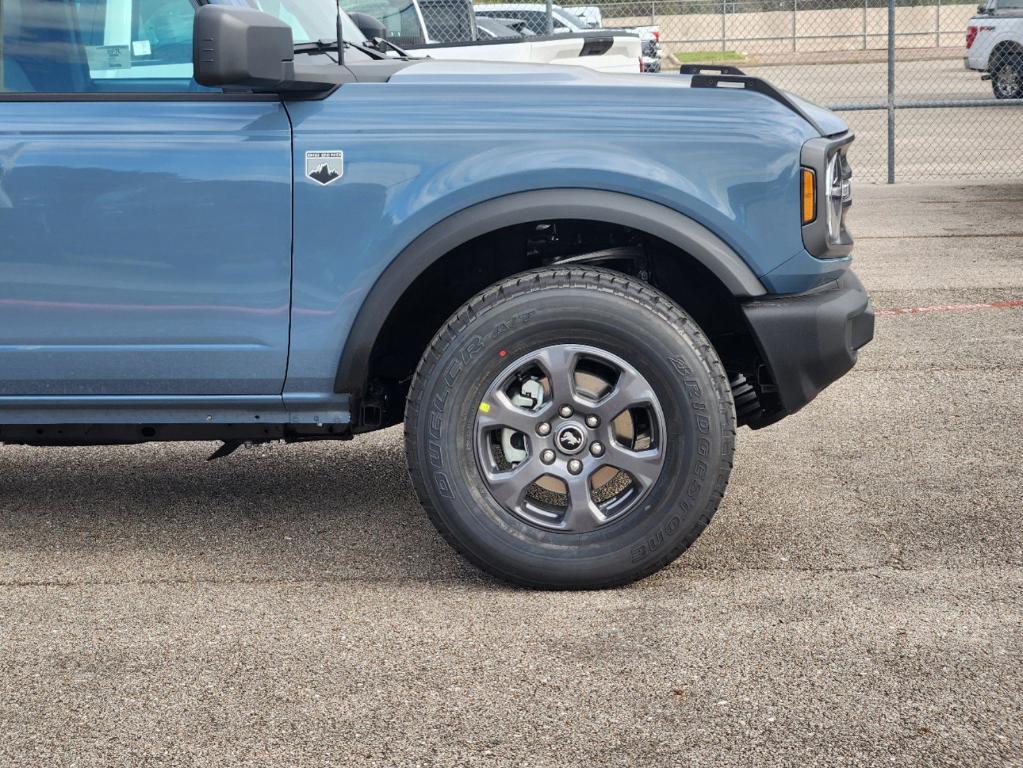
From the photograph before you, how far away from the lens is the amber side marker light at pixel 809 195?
3.61 m

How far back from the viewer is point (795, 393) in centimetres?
368

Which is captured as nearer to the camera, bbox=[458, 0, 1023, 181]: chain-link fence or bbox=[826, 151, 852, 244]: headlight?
bbox=[826, 151, 852, 244]: headlight

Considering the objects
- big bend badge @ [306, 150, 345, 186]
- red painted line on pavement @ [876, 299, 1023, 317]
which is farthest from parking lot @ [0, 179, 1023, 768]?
red painted line on pavement @ [876, 299, 1023, 317]

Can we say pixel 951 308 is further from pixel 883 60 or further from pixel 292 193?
pixel 883 60

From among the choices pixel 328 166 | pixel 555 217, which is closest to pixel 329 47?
pixel 328 166

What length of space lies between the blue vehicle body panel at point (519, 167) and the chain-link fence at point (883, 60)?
29.8ft

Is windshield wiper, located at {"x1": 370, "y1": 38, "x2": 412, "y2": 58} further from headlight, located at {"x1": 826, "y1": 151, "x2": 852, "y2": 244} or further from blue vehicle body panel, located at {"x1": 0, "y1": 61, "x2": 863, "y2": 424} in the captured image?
headlight, located at {"x1": 826, "y1": 151, "x2": 852, "y2": 244}

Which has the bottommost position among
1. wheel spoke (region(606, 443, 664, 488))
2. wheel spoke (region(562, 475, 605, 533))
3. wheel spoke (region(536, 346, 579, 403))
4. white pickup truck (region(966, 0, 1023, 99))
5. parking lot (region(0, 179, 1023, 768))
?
parking lot (region(0, 179, 1023, 768))

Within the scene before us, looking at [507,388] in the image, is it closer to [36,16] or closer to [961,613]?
[961,613]

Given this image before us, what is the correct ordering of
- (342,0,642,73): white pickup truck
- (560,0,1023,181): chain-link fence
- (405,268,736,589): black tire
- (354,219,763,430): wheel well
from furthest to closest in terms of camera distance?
(560,0,1023,181): chain-link fence → (342,0,642,73): white pickup truck → (354,219,763,430): wheel well → (405,268,736,589): black tire

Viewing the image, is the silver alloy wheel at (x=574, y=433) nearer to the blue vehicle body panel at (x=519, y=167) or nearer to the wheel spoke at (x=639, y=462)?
the wheel spoke at (x=639, y=462)

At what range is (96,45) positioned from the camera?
3.83m

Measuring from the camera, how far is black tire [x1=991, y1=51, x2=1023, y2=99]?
19.1 m

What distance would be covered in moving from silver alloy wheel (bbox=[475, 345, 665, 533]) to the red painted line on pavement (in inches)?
164
